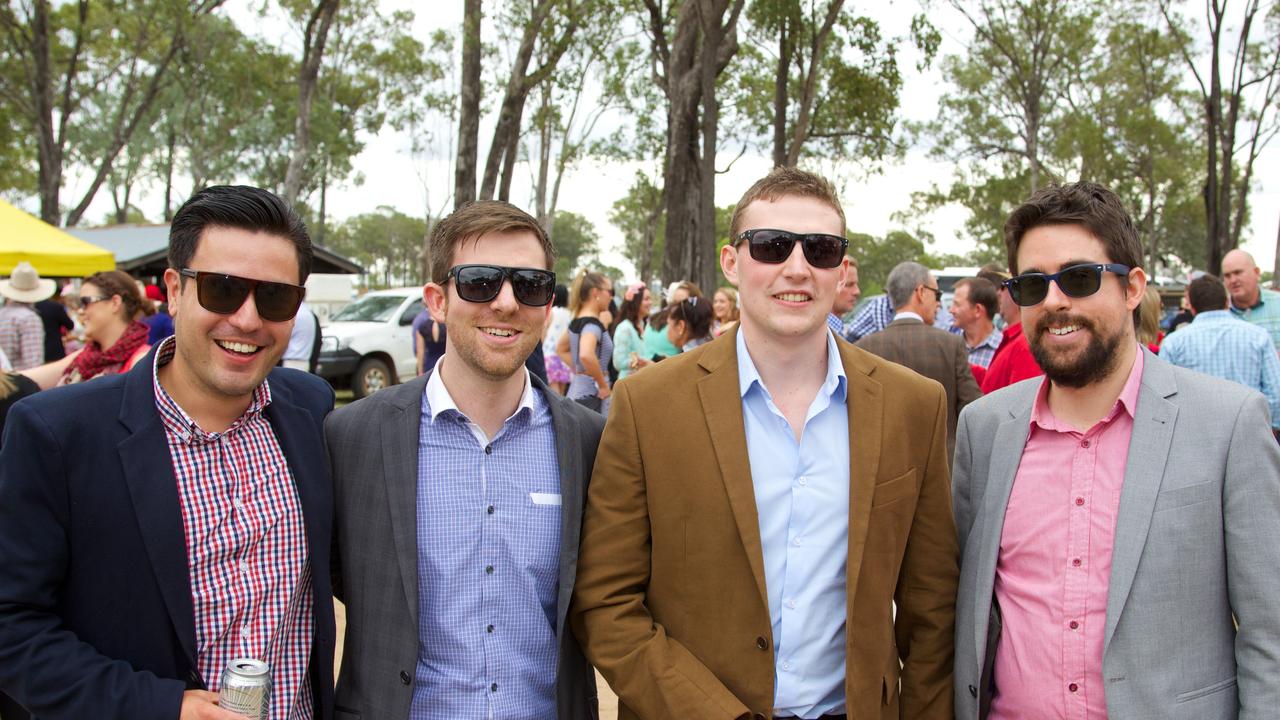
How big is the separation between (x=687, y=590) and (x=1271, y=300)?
7.38 m

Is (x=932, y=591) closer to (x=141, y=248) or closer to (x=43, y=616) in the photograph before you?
(x=43, y=616)

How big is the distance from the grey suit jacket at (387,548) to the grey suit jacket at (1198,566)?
1.31m

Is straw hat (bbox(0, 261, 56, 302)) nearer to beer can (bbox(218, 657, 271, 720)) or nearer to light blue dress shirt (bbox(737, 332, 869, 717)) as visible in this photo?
beer can (bbox(218, 657, 271, 720))

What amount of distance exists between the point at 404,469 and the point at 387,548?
0.20m

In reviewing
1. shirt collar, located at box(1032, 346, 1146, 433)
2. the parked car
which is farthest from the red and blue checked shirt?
the parked car

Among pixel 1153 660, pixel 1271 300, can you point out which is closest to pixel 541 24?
pixel 1271 300

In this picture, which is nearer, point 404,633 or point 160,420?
point 160,420

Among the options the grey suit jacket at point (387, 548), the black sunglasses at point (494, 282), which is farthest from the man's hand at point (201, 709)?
the black sunglasses at point (494, 282)

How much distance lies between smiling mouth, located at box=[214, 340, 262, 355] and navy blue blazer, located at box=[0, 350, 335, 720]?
0.19 meters

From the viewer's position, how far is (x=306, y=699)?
2.27 meters

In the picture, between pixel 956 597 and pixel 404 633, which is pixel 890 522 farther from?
pixel 404 633

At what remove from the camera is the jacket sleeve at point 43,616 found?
72.2 inches

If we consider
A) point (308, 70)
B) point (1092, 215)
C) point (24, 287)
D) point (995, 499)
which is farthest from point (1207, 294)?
point (308, 70)

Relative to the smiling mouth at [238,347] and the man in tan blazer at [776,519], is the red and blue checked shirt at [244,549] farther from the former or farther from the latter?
the man in tan blazer at [776,519]
